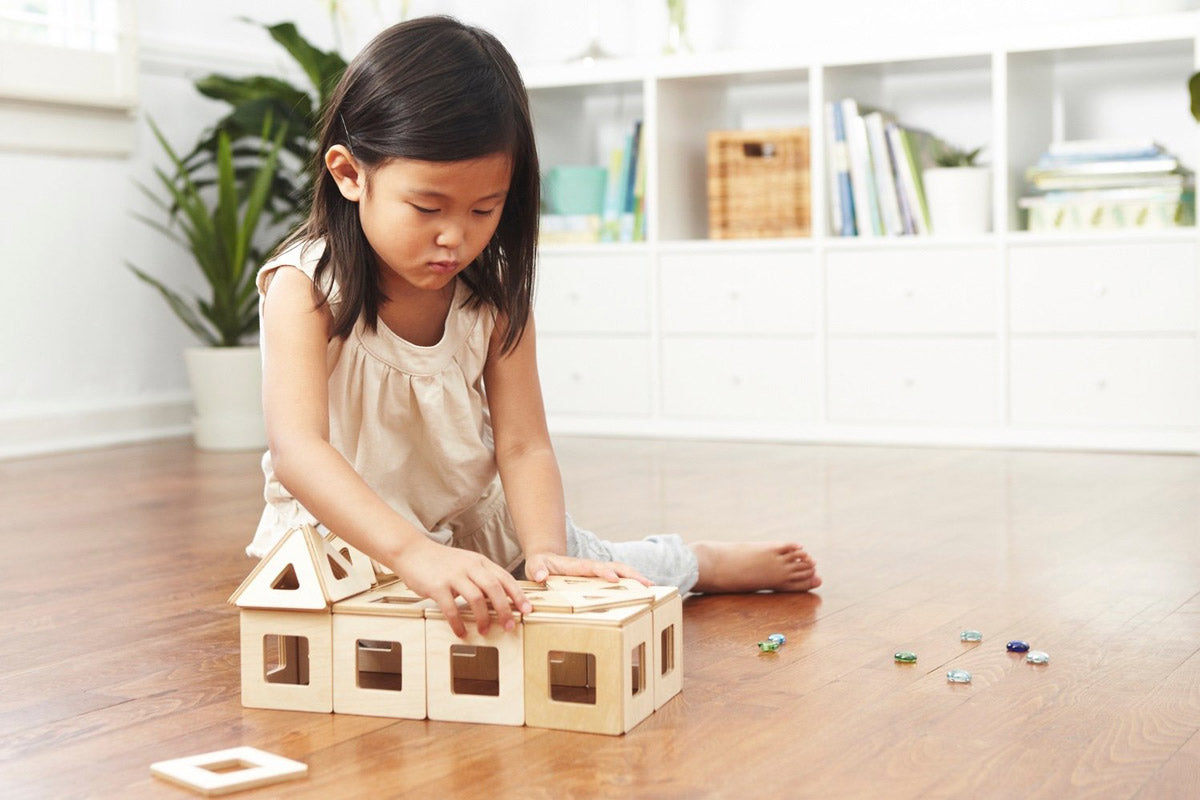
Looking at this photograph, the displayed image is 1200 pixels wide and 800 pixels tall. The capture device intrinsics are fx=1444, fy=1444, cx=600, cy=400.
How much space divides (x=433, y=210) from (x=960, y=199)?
2.01 meters

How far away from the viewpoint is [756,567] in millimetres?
1503

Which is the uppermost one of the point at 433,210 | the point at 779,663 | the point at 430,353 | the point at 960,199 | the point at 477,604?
the point at 960,199

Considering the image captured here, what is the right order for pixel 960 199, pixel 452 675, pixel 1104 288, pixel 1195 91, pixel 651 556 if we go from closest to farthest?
pixel 452 675
pixel 651 556
pixel 1195 91
pixel 1104 288
pixel 960 199

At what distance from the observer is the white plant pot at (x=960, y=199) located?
9.66 feet

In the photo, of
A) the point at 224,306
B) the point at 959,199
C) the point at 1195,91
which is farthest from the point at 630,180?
the point at 1195,91

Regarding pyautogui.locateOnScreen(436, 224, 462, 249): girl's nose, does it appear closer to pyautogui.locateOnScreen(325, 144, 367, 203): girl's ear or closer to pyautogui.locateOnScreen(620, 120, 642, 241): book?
pyautogui.locateOnScreen(325, 144, 367, 203): girl's ear

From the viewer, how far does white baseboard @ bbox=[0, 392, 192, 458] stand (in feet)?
9.69

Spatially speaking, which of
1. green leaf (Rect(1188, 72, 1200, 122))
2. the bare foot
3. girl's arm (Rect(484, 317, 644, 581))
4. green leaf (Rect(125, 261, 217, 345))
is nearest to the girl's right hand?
girl's arm (Rect(484, 317, 644, 581))

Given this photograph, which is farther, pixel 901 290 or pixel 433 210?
pixel 901 290

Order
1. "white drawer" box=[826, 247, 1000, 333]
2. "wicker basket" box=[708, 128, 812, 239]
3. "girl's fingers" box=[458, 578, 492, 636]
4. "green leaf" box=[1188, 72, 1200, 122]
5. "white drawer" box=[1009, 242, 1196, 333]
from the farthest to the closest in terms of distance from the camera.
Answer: "wicker basket" box=[708, 128, 812, 239] < "white drawer" box=[826, 247, 1000, 333] < "white drawer" box=[1009, 242, 1196, 333] < "green leaf" box=[1188, 72, 1200, 122] < "girl's fingers" box=[458, 578, 492, 636]

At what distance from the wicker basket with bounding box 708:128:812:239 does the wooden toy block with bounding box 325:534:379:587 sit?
83.1 inches

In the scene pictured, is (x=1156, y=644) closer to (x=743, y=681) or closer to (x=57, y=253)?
(x=743, y=681)

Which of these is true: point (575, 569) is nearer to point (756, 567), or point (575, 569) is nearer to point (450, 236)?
point (450, 236)

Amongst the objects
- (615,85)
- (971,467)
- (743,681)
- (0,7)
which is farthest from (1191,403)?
(0,7)
